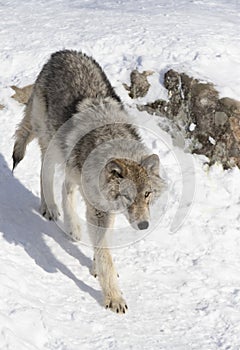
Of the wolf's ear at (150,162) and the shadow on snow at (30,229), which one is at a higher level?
the wolf's ear at (150,162)

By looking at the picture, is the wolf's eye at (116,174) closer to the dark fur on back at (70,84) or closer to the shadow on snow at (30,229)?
the shadow on snow at (30,229)

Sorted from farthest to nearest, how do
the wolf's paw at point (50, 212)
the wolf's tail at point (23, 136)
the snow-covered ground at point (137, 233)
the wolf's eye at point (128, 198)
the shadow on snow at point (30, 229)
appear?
the wolf's tail at point (23, 136), the wolf's paw at point (50, 212), the shadow on snow at point (30, 229), the wolf's eye at point (128, 198), the snow-covered ground at point (137, 233)

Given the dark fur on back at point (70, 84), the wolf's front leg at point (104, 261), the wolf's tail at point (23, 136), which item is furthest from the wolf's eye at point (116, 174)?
the wolf's tail at point (23, 136)

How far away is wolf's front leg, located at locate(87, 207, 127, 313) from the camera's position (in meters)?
5.48

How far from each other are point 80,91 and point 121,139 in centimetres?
101

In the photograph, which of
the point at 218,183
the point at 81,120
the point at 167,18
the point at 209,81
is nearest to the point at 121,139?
the point at 81,120

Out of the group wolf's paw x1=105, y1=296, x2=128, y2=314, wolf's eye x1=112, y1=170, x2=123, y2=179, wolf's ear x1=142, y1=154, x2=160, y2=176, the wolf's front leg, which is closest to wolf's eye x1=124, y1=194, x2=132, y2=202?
wolf's eye x1=112, y1=170, x2=123, y2=179

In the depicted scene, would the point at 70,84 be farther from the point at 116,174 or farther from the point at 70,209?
the point at 116,174

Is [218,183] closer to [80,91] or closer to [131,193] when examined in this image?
[80,91]

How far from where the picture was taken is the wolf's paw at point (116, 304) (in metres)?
5.45

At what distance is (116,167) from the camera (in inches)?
210

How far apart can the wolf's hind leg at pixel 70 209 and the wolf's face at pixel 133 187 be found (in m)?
1.23

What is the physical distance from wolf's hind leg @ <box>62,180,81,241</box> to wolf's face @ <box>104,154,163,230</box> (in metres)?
1.23

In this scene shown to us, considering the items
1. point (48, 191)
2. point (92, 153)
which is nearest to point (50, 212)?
point (48, 191)
